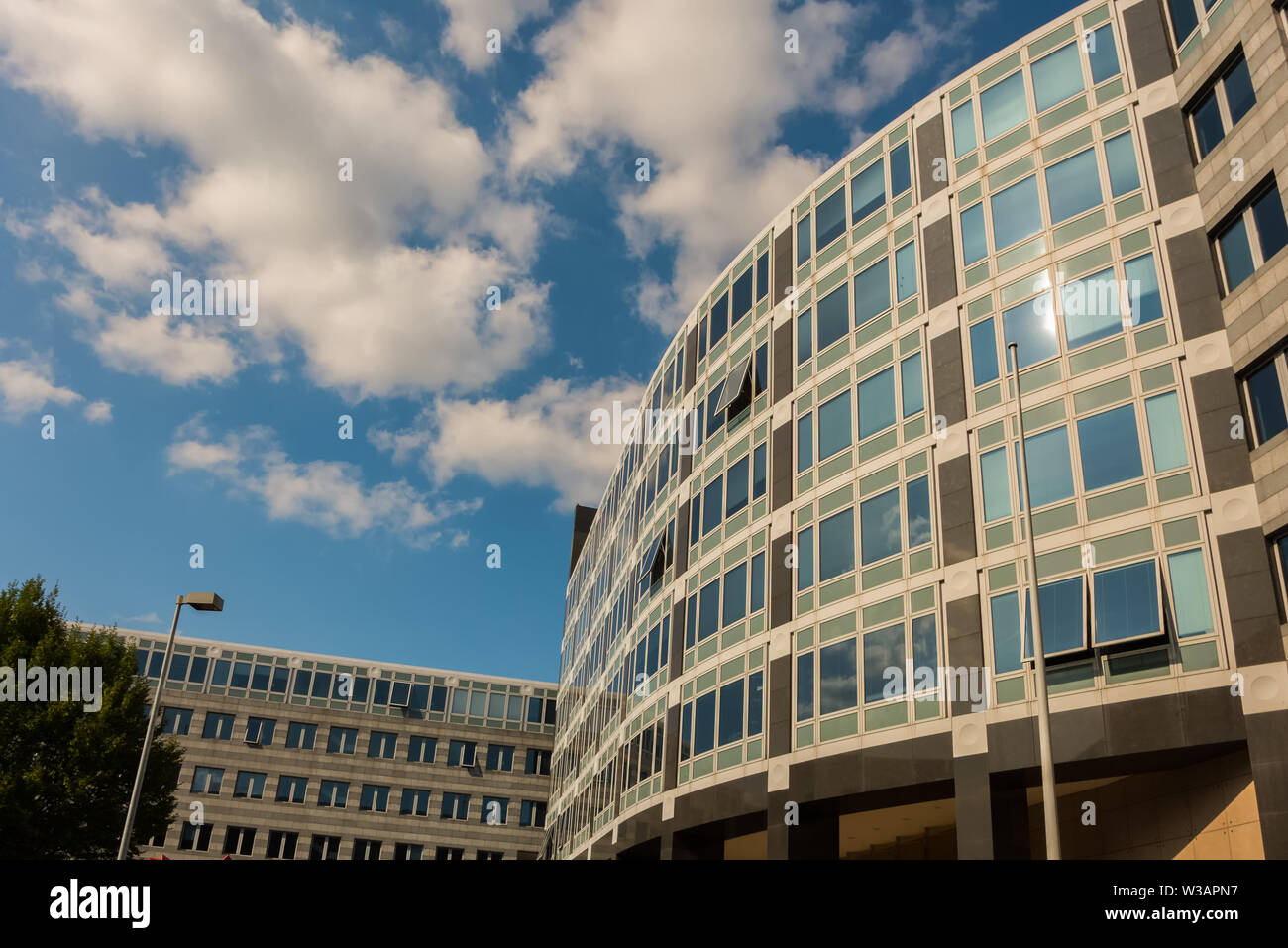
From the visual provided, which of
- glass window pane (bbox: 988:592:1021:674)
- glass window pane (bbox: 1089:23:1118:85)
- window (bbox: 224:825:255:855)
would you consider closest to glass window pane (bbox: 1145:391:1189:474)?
glass window pane (bbox: 988:592:1021:674)

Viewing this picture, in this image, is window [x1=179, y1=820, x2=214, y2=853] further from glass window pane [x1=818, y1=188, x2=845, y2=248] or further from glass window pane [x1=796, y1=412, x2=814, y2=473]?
glass window pane [x1=818, y1=188, x2=845, y2=248]

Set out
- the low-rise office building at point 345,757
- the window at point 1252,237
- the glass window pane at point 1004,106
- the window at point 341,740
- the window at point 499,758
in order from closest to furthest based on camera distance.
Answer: the window at point 1252,237, the glass window pane at point 1004,106, the low-rise office building at point 345,757, the window at point 341,740, the window at point 499,758

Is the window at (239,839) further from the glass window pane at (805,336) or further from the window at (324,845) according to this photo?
the glass window pane at (805,336)

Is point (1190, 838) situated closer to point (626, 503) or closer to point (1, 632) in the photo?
point (626, 503)

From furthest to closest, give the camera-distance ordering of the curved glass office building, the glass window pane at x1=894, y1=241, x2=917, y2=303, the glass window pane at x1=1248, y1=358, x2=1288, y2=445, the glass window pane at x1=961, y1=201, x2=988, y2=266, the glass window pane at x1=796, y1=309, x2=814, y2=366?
the glass window pane at x1=796, y1=309, x2=814, y2=366 < the glass window pane at x1=894, y1=241, x2=917, y2=303 < the glass window pane at x1=961, y1=201, x2=988, y2=266 < the curved glass office building < the glass window pane at x1=1248, y1=358, x2=1288, y2=445

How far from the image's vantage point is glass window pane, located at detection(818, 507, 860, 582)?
26.5 m

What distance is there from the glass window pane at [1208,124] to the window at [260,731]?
196 feet

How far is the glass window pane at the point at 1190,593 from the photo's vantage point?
18672 mm

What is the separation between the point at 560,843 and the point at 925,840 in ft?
98.2

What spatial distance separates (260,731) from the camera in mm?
61594

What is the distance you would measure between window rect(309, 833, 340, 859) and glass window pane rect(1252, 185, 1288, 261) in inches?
2287

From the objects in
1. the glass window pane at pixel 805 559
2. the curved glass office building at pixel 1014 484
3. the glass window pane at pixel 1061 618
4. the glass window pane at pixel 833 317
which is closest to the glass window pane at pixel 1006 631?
the curved glass office building at pixel 1014 484

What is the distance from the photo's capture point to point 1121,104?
77.2ft
